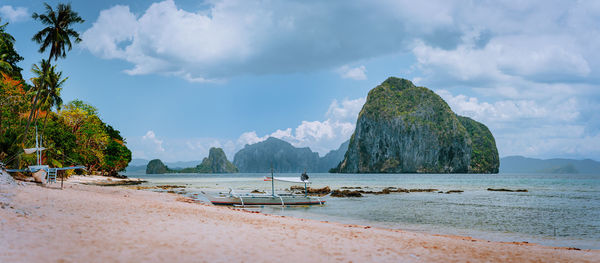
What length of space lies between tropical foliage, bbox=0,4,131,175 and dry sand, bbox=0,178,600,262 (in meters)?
19.9

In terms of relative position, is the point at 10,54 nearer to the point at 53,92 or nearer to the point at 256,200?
the point at 53,92

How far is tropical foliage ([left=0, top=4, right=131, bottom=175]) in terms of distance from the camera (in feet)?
120

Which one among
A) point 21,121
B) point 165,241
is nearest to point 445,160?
point 21,121

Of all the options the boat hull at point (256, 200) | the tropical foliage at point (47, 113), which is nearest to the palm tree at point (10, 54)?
the tropical foliage at point (47, 113)

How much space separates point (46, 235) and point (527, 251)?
15.5 metres

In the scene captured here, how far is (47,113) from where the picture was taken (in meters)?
46.5

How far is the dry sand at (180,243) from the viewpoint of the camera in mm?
8641

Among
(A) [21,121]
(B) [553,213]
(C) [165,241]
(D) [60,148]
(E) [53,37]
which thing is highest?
(E) [53,37]

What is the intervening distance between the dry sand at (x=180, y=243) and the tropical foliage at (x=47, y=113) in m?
19.9

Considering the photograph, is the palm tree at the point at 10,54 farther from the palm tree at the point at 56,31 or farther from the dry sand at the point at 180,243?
the dry sand at the point at 180,243

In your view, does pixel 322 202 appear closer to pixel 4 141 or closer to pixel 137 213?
pixel 137 213

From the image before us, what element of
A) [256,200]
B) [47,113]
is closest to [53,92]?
[47,113]

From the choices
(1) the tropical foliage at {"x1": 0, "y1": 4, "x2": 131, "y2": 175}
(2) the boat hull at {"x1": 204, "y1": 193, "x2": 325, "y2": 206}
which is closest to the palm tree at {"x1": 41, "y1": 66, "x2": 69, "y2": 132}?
(1) the tropical foliage at {"x1": 0, "y1": 4, "x2": 131, "y2": 175}

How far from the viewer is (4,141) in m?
32.1
